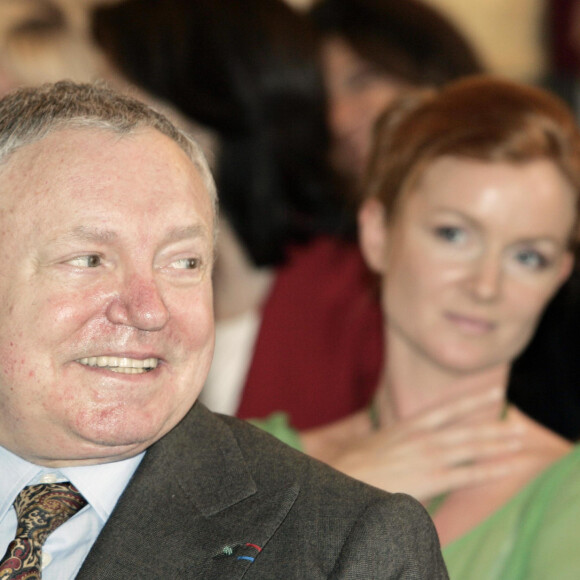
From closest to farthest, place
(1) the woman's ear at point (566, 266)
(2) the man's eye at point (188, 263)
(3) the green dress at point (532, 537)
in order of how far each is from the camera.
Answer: (2) the man's eye at point (188, 263) < (3) the green dress at point (532, 537) < (1) the woman's ear at point (566, 266)

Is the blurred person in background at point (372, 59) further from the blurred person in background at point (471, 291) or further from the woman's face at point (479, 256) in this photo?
the woman's face at point (479, 256)

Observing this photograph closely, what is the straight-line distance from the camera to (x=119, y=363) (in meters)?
1.80

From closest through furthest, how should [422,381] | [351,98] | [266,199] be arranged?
[422,381]
[266,199]
[351,98]

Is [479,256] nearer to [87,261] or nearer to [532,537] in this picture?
[532,537]

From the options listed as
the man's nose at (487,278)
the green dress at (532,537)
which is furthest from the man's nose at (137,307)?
the man's nose at (487,278)

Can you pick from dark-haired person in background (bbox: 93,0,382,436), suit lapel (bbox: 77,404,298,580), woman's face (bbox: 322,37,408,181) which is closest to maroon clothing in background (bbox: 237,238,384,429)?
dark-haired person in background (bbox: 93,0,382,436)

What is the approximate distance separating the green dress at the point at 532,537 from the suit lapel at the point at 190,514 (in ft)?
2.45

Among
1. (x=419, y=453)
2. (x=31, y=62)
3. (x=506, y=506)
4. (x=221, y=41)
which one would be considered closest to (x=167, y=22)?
(x=221, y=41)

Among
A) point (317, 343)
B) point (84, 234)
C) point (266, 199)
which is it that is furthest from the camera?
point (266, 199)

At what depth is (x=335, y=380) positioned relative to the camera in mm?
3977

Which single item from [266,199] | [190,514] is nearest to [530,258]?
[190,514]

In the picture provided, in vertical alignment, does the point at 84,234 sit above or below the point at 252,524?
above

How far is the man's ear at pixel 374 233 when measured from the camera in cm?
313

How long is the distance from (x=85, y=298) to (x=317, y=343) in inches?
95.5
